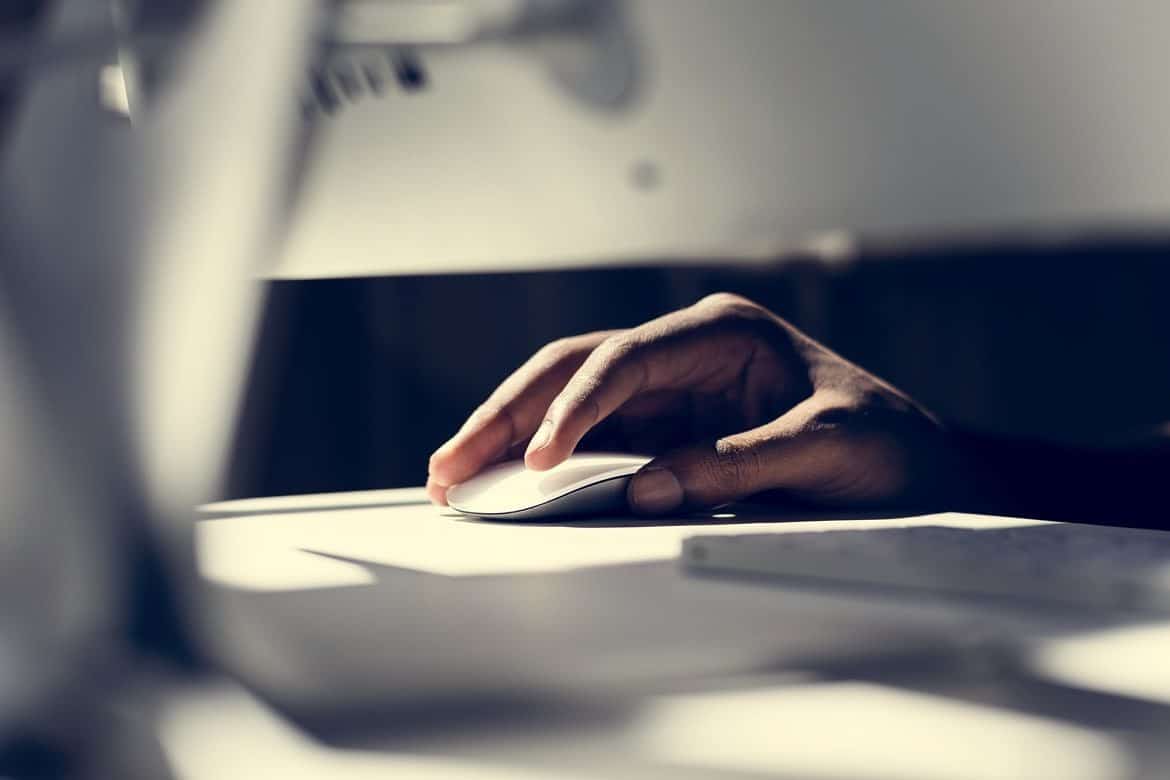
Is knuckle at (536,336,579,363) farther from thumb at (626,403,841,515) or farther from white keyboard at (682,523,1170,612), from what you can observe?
white keyboard at (682,523,1170,612)

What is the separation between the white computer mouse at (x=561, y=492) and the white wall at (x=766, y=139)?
16 cm

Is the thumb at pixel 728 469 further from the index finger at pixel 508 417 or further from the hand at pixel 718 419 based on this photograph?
the index finger at pixel 508 417

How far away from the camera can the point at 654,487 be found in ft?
2.30

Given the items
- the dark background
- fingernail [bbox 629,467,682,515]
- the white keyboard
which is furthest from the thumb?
the dark background

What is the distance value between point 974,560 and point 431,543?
0.27 m

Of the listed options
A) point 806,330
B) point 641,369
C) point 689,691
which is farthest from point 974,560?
point 806,330

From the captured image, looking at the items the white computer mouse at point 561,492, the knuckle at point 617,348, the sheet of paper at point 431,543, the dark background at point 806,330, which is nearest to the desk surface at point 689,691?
the sheet of paper at point 431,543

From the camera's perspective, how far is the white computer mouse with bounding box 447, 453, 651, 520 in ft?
2.28

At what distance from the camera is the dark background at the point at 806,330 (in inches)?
61.1

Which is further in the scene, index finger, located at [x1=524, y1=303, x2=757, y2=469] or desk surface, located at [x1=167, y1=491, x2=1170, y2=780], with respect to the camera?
index finger, located at [x1=524, y1=303, x2=757, y2=469]

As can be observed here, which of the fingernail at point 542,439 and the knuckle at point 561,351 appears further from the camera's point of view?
the knuckle at point 561,351

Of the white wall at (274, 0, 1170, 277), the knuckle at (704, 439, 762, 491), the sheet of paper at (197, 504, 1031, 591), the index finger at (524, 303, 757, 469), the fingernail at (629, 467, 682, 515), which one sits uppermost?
the white wall at (274, 0, 1170, 277)

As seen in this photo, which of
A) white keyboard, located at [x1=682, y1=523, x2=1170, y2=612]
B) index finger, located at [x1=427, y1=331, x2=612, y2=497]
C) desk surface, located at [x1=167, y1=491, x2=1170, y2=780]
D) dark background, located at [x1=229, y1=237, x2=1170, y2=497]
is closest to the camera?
desk surface, located at [x1=167, y1=491, x2=1170, y2=780]

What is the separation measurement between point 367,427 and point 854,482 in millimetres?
932
